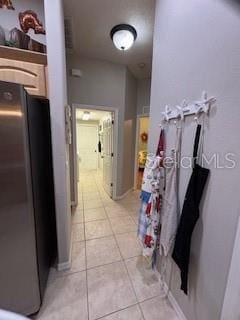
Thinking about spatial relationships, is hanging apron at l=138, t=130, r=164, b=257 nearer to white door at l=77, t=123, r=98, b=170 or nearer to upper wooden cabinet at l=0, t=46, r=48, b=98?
upper wooden cabinet at l=0, t=46, r=48, b=98

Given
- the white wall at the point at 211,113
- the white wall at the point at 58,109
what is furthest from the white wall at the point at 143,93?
the white wall at the point at 58,109

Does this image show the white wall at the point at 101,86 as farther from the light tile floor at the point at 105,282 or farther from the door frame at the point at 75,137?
the light tile floor at the point at 105,282

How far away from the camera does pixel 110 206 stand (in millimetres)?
3201

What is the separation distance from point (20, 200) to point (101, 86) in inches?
104

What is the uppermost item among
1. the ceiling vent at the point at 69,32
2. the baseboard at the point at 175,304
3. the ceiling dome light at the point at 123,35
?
the ceiling vent at the point at 69,32

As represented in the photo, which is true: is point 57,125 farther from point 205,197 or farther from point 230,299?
point 230,299

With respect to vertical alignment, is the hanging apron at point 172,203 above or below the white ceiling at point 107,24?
below

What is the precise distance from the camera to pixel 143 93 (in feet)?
12.2

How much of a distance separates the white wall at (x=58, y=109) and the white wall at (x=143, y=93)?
2515 millimetres

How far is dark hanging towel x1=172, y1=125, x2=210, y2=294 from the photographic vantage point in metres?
1.00

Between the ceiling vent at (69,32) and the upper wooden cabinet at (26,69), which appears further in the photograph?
the ceiling vent at (69,32)

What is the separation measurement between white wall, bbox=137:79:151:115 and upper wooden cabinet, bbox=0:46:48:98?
2699mm

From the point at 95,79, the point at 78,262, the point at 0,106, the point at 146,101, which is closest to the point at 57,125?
the point at 0,106

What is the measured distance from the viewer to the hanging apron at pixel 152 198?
137 centimetres
